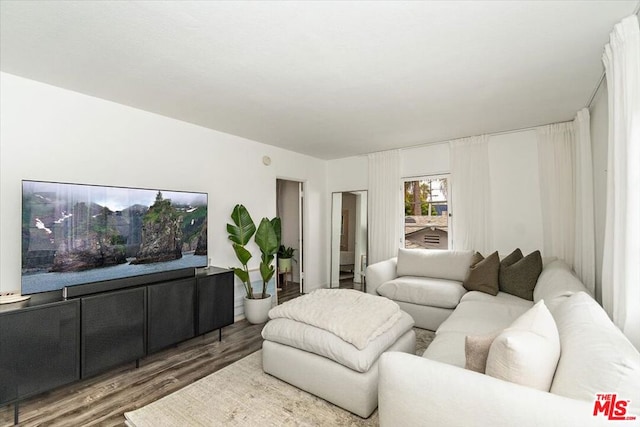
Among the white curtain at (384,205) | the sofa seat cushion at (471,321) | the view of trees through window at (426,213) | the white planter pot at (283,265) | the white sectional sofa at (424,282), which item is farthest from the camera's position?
the white planter pot at (283,265)

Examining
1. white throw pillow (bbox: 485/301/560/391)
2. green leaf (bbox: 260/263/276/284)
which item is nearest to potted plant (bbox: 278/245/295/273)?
green leaf (bbox: 260/263/276/284)

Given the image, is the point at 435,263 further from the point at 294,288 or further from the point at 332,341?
the point at 294,288

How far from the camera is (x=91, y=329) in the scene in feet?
7.41

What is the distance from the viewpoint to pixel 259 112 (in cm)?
311

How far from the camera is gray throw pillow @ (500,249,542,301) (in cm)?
306

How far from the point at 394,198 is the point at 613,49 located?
317cm

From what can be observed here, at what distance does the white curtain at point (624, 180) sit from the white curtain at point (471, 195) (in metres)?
2.19

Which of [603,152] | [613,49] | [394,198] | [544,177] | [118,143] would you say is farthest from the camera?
[394,198]

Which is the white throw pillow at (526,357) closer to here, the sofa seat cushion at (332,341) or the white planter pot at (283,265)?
the sofa seat cushion at (332,341)

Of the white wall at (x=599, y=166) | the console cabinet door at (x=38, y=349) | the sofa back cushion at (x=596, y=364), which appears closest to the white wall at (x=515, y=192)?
the white wall at (x=599, y=166)

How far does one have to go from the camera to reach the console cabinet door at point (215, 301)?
301 cm

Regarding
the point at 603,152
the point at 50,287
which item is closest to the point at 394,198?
the point at 603,152

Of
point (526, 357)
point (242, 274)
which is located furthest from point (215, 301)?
point (526, 357)

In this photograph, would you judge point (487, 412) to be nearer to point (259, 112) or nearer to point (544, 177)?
point (259, 112)
